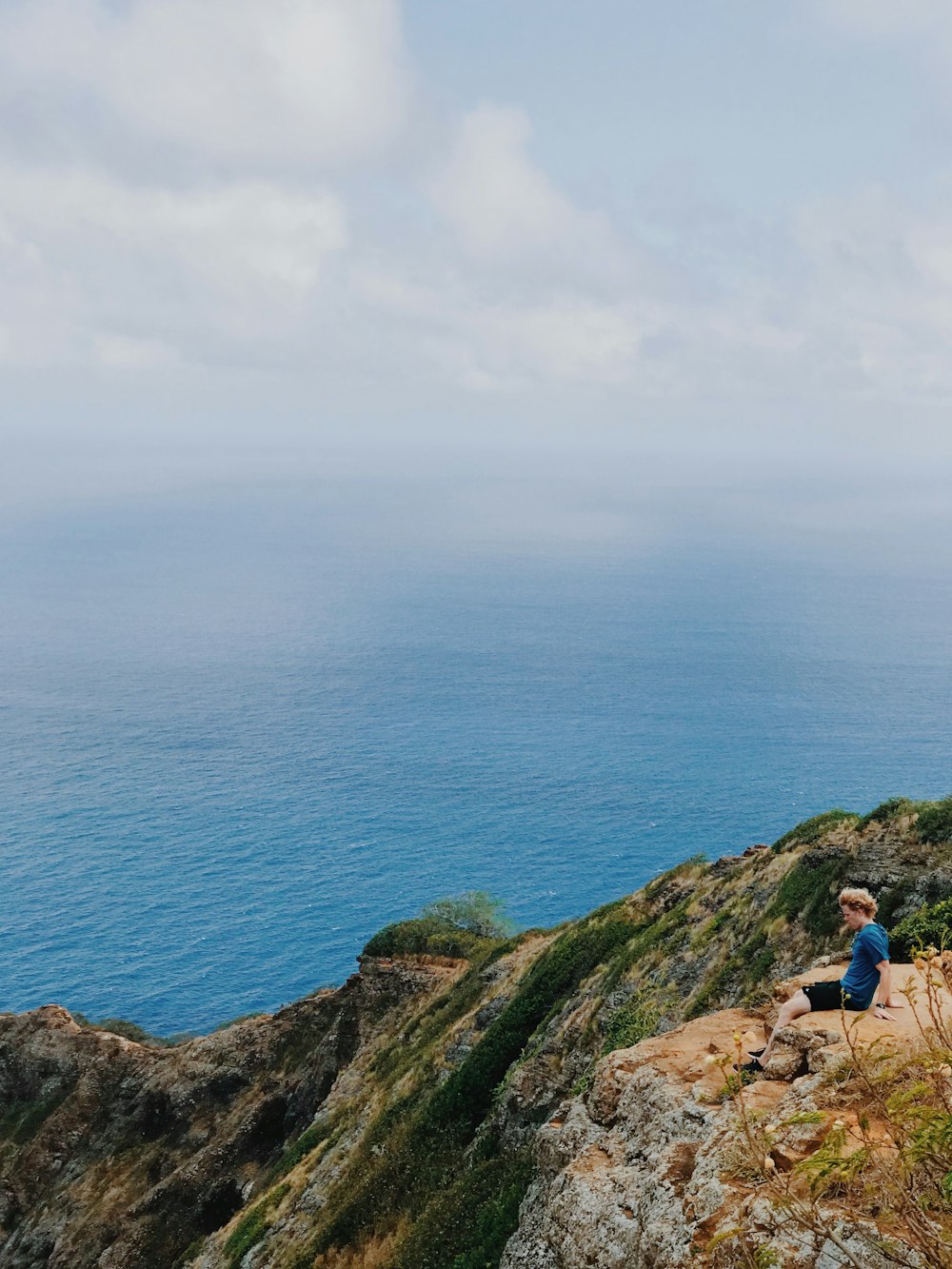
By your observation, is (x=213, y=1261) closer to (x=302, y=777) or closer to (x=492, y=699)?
(x=302, y=777)

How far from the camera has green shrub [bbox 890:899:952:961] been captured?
21.7m

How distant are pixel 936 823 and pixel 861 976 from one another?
1679 cm

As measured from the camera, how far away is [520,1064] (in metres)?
33.1

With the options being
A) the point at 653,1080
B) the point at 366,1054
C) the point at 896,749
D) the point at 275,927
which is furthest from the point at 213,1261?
the point at 896,749

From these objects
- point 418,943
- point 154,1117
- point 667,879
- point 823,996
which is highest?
point 823,996

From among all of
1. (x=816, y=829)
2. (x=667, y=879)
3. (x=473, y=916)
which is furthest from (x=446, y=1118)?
(x=473, y=916)

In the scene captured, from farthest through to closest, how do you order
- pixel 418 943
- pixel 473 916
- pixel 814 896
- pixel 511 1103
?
1. pixel 473 916
2. pixel 418 943
3. pixel 511 1103
4. pixel 814 896

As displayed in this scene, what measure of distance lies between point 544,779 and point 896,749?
2609 inches

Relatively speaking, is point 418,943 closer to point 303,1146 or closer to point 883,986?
point 303,1146

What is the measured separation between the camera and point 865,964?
1495 cm

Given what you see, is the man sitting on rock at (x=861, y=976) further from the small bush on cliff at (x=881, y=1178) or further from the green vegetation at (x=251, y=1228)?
the green vegetation at (x=251, y=1228)

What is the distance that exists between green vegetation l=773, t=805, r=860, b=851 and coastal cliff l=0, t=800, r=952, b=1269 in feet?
0.69

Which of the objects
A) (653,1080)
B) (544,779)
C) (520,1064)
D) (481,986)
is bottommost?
(544,779)

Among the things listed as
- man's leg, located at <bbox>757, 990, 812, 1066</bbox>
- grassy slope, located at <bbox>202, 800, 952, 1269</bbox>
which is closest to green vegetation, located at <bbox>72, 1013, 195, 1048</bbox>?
grassy slope, located at <bbox>202, 800, 952, 1269</bbox>
